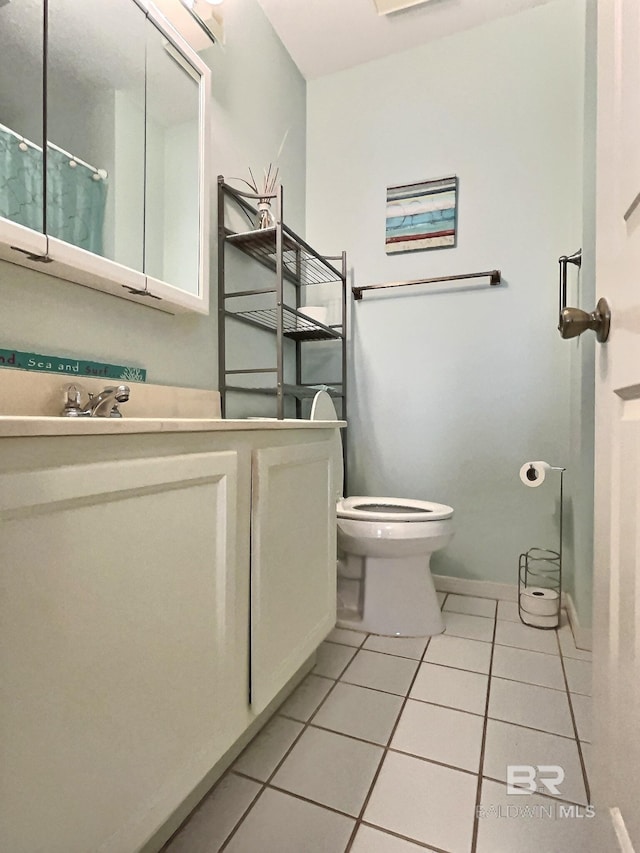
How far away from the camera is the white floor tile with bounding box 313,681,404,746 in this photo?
1.09m

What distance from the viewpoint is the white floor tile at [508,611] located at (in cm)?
173

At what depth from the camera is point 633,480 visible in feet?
1.54

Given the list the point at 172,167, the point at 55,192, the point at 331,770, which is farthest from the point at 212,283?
the point at 331,770

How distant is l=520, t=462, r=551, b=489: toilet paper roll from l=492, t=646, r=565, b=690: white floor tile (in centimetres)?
61

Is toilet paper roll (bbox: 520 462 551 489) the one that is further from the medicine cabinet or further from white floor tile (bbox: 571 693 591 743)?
the medicine cabinet

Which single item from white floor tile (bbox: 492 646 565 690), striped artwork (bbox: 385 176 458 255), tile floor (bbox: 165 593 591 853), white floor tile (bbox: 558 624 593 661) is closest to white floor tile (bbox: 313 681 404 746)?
tile floor (bbox: 165 593 591 853)

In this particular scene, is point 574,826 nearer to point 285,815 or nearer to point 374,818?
point 374,818

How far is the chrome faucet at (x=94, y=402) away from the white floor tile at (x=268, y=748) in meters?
0.86

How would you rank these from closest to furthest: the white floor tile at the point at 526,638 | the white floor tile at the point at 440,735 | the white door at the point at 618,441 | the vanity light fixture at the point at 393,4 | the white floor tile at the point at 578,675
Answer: the white door at the point at 618,441 < the white floor tile at the point at 440,735 < the white floor tile at the point at 578,675 < the white floor tile at the point at 526,638 < the vanity light fixture at the point at 393,4

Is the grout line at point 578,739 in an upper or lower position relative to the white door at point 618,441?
lower

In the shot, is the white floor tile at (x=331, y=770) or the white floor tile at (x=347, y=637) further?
the white floor tile at (x=347, y=637)

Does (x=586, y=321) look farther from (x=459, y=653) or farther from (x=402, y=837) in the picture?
(x=459, y=653)

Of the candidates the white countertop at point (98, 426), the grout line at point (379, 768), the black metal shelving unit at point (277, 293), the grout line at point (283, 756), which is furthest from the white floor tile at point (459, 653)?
the white countertop at point (98, 426)

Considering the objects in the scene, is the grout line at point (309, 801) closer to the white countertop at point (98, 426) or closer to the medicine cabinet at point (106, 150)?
the white countertop at point (98, 426)
